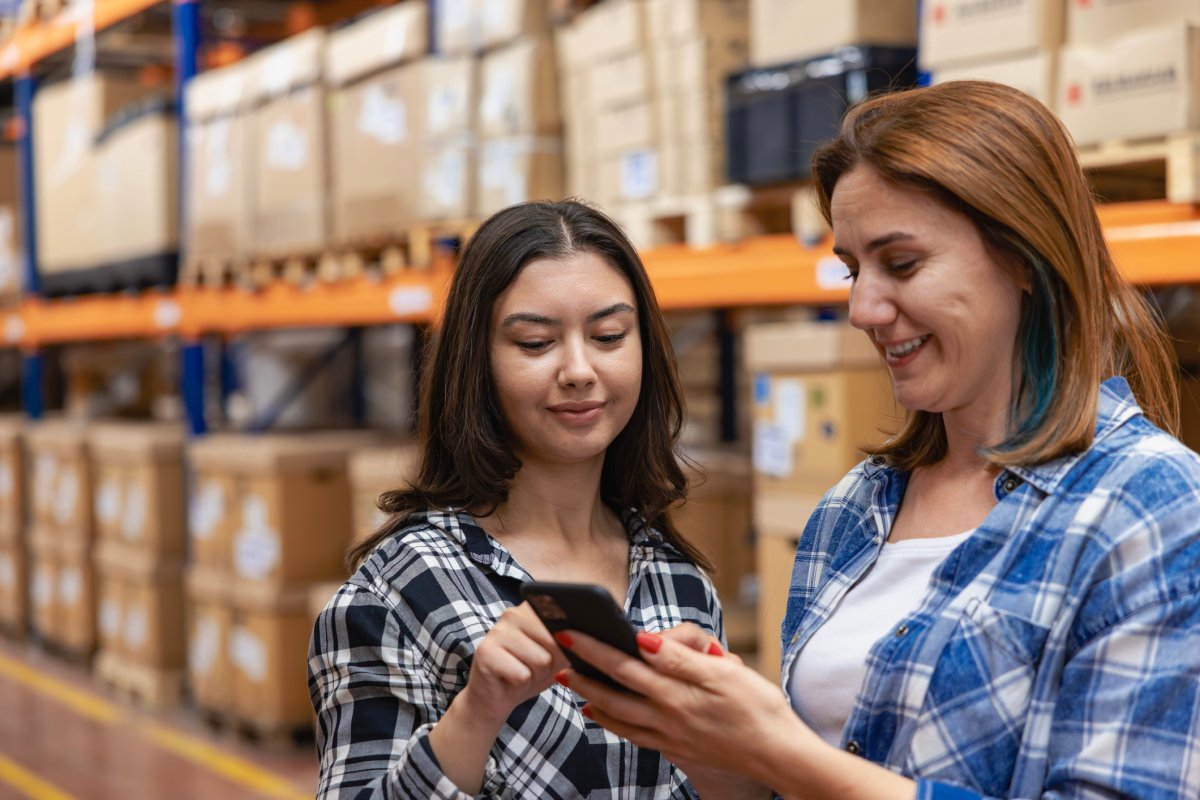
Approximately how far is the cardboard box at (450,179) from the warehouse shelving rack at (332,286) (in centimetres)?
24

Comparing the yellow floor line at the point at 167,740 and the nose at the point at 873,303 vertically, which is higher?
the nose at the point at 873,303

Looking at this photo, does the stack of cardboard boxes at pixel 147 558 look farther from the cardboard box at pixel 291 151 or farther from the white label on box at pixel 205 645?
the cardboard box at pixel 291 151

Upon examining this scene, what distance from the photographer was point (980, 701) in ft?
4.82

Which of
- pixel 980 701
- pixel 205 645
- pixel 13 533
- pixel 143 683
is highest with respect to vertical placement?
pixel 980 701

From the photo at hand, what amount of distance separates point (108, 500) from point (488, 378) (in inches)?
240

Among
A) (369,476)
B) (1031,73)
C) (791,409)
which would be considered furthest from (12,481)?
(1031,73)

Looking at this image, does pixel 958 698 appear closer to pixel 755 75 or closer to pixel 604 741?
pixel 604 741

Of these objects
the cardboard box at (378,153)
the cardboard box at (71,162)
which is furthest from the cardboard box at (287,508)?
the cardboard box at (71,162)

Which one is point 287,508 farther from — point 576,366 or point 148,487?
point 576,366

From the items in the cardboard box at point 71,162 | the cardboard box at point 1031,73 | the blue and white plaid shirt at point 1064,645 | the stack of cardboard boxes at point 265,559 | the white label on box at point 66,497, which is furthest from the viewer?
the white label on box at point 66,497

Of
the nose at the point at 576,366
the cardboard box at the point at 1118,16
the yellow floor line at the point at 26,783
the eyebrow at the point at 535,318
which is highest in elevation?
the cardboard box at the point at 1118,16

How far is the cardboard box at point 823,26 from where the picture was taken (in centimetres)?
381

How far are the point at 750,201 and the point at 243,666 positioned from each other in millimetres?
3395

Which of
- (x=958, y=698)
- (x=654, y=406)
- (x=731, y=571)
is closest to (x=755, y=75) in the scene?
(x=731, y=571)
